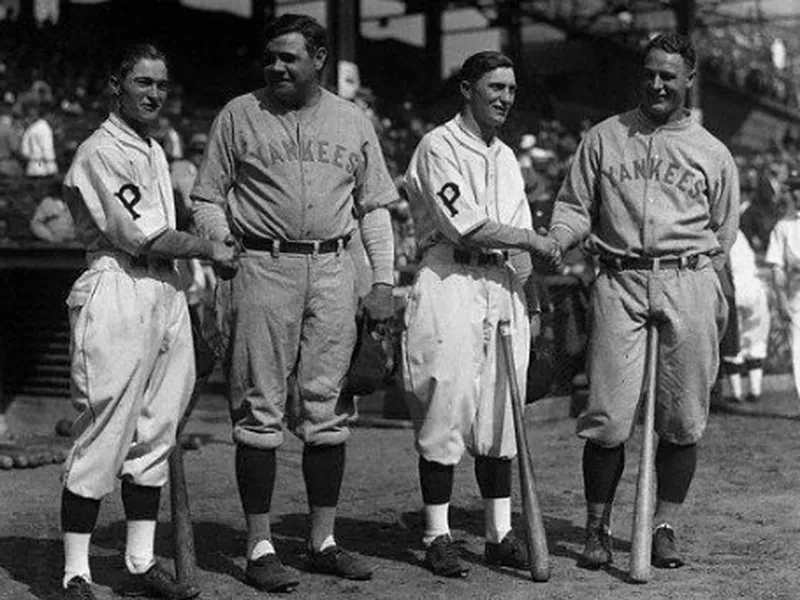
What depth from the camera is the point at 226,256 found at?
16.3ft

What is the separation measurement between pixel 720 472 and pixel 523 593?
3432 millimetres

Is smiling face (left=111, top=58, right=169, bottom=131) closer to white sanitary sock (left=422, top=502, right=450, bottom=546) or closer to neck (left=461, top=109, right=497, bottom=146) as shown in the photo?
neck (left=461, top=109, right=497, bottom=146)

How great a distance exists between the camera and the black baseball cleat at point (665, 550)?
18.0 feet

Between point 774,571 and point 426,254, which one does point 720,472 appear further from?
point 426,254

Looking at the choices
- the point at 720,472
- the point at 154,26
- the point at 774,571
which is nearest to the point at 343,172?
the point at 774,571

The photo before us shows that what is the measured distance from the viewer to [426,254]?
18.3 ft

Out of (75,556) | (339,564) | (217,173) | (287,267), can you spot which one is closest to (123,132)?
(217,173)

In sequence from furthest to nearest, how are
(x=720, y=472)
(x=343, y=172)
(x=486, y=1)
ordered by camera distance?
(x=486, y=1), (x=720, y=472), (x=343, y=172)

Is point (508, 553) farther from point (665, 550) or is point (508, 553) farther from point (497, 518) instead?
point (665, 550)

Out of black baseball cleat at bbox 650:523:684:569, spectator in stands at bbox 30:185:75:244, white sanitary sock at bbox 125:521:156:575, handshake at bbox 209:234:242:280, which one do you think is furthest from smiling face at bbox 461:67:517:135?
spectator in stands at bbox 30:185:75:244

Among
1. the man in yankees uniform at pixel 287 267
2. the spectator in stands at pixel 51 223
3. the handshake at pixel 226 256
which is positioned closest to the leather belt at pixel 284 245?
the man in yankees uniform at pixel 287 267

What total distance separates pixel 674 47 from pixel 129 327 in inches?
96.1

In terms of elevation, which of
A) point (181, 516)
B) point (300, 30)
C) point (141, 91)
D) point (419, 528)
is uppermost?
point (300, 30)

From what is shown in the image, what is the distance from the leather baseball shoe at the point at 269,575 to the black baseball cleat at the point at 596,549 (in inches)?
46.9
